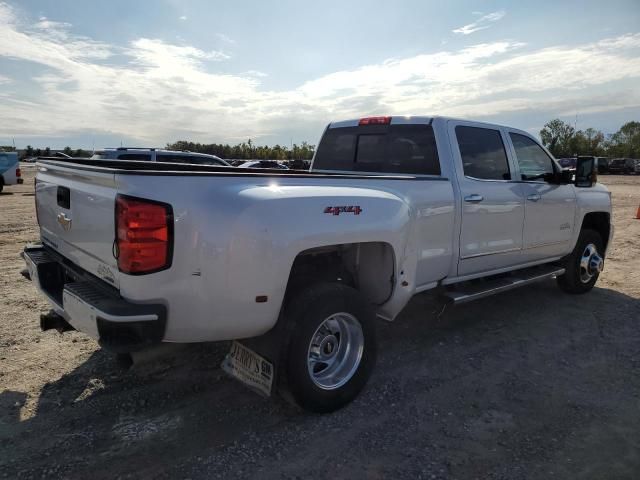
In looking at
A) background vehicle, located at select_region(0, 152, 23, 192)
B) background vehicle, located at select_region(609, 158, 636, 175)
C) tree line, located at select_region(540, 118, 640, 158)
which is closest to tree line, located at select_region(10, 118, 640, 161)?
tree line, located at select_region(540, 118, 640, 158)

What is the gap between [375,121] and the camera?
15.8ft

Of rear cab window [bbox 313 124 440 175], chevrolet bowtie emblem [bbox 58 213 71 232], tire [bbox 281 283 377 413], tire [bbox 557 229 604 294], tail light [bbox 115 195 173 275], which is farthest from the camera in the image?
tire [bbox 557 229 604 294]

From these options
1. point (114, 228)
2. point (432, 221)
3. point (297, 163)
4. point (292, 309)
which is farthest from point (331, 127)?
point (297, 163)

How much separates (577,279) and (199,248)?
17.5 ft

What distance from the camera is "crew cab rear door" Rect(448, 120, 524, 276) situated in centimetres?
426

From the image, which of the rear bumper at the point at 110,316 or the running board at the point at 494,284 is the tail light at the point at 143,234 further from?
the running board at the point at 494,284

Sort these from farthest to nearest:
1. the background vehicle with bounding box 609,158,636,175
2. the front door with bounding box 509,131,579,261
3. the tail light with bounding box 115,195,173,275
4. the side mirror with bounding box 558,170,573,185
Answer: the background vehicle with bounding box 609,158,636,175 < the side mirror with bounding box 558,170,573,185 < the front door with bounding box 509,131,579,261 < the tail light with bounding box 115,195,173,275

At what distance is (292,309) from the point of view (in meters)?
2.97

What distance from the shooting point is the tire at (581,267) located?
19.8 ft

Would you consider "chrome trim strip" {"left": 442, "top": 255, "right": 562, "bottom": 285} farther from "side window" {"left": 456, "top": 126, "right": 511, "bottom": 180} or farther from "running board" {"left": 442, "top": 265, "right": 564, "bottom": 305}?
"side window" {"left": 456, "top": 126, "right": 511, "bottom": 180}

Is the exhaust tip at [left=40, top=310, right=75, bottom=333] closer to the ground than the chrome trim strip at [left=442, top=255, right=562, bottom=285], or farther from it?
closer to the ground

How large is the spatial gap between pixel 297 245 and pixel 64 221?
1.59 metres

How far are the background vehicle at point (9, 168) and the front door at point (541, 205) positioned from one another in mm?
20284

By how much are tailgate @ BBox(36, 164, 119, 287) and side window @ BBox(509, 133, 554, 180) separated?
4.12 meters
